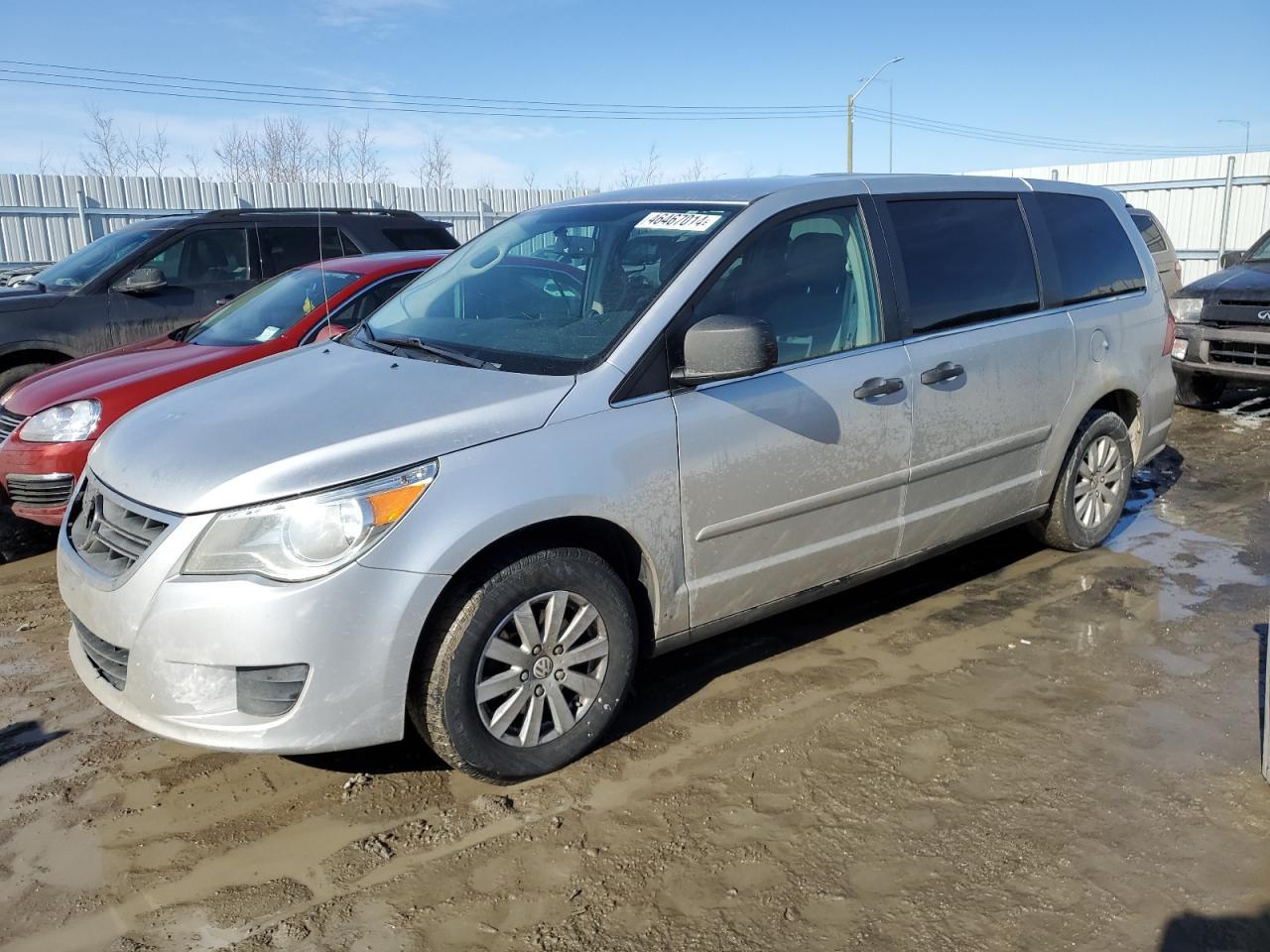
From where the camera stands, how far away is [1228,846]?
114 inches

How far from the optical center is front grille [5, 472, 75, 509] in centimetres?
535

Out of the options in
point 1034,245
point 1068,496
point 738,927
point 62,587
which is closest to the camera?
point 738,927

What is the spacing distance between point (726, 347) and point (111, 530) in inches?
79.8

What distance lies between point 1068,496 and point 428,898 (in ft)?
12.3

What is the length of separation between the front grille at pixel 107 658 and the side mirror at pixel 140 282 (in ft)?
16.0

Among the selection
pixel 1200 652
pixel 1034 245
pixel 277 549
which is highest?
pixel 1034 245

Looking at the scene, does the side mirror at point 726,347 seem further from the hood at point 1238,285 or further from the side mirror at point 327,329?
the hood at point 1238,285

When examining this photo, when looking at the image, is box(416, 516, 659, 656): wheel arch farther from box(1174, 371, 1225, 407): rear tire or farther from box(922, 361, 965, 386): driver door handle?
box(1174, 371, 1225, 407): rear tire

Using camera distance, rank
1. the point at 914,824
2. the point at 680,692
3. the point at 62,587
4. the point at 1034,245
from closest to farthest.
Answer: the point at 914,824 → the point at 62,587 → the point at 680,692 → the point at 1034,245

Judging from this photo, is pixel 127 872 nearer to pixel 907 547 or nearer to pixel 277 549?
pixel 277 549

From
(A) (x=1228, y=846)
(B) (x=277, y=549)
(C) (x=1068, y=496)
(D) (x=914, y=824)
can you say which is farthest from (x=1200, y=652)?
(B) (x=277, y=549)

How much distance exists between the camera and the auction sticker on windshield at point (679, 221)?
377 cm

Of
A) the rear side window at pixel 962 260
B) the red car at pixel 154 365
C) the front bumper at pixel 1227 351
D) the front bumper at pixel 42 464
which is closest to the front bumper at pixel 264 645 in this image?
the rear side window at pixel 962 260

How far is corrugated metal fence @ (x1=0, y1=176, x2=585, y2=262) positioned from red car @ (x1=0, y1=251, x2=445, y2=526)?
11112 millimetres
